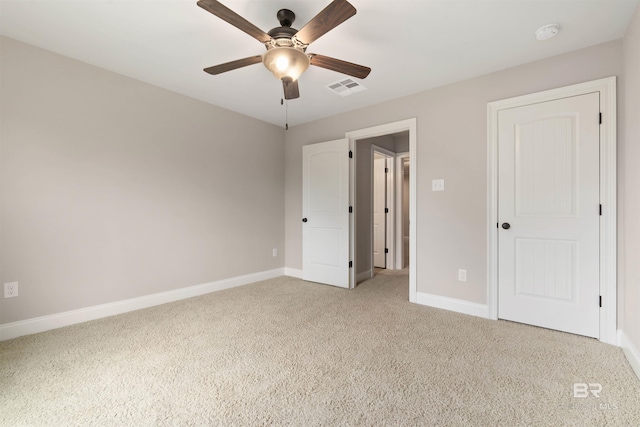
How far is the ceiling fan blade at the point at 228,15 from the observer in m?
1.42

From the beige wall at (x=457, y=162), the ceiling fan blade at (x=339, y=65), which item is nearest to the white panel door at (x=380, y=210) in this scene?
the beige wall at (x=457, y=162)

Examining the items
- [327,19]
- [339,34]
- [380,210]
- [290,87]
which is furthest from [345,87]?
[380,210]

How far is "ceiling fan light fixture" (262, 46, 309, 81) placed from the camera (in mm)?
1799

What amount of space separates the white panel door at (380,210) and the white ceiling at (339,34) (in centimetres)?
220

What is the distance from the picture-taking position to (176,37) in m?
2.17

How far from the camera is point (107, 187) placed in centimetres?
271

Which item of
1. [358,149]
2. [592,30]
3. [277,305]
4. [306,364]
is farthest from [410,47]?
[277,305]

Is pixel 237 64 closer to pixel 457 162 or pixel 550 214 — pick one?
pixel 457 162

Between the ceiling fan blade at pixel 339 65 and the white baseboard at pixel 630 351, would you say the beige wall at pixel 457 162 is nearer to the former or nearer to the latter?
the white baseboard at pixel 630 351

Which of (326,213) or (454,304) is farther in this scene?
(326,213)

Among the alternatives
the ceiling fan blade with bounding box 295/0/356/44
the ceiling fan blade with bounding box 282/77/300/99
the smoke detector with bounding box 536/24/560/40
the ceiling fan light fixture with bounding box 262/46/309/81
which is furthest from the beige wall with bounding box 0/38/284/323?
the smoke detector with bounding box 536/24/560/40

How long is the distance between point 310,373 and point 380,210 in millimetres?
3718

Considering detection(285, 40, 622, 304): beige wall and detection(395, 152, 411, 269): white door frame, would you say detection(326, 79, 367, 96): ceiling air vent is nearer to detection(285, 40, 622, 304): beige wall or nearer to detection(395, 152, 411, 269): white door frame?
detection(285, 40, 622, 304): beige wall

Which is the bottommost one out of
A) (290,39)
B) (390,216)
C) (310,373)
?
(310,373)
